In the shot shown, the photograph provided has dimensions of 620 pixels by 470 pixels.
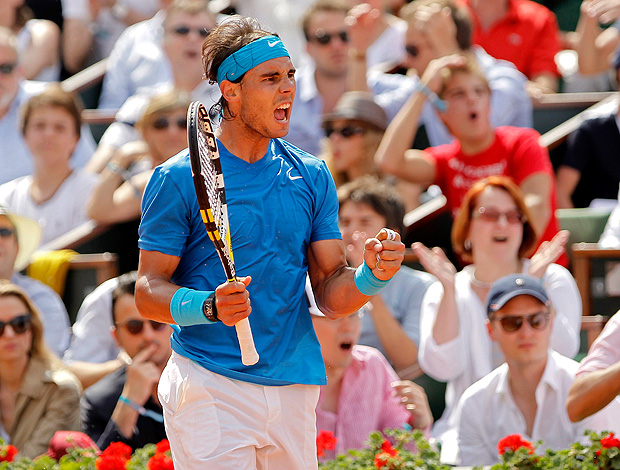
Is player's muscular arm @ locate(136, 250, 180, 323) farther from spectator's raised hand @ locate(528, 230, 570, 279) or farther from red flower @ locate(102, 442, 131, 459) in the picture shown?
spectator's raised hand @ locate(528, 230, 570, 279)

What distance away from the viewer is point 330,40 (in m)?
7.54

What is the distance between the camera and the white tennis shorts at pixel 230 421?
286cm

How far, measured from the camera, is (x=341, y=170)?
21.6 feet

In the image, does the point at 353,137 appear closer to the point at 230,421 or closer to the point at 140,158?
the point at 140,158

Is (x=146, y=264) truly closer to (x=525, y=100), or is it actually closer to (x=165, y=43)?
(x=525, y=100)

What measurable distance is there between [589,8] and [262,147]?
5276 millimetres

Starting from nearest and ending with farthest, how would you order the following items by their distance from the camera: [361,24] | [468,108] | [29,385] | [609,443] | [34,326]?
1. [609,443]
2. [29,385]
3. [34,326]
4. [468,108]
5. [361,24]

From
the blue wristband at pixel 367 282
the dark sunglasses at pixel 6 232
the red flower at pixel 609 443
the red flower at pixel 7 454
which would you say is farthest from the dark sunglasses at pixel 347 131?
the blue wristband at pixel 367 282

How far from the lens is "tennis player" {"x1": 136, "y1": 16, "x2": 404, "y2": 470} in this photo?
288 centimetres

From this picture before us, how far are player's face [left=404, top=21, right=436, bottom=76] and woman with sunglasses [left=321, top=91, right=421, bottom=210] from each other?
29.0 inches

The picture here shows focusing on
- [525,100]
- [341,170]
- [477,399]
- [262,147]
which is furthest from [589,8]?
[262,147]

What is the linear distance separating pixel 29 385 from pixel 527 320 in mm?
2464

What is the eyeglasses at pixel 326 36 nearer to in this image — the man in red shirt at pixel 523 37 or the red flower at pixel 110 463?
the man in red shirt at pixel 523 37

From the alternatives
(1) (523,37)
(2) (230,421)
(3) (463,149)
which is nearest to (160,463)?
(2) (230,421)
